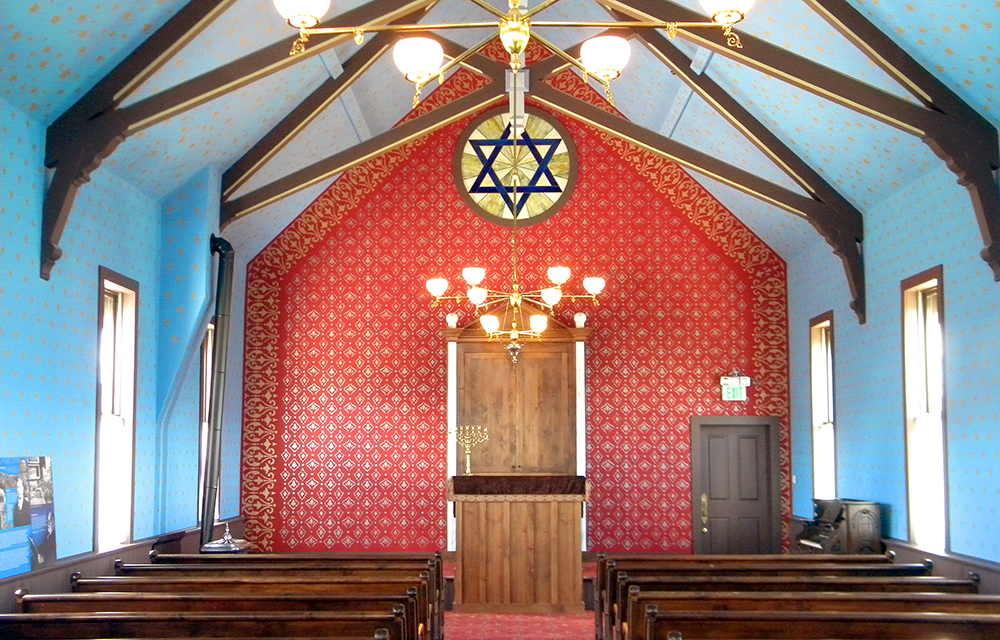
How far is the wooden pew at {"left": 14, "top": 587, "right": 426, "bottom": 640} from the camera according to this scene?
544 centimetres

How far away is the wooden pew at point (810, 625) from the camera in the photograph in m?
4.88

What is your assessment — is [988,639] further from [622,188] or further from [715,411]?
[622,188]

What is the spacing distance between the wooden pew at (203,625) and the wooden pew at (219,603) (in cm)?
30

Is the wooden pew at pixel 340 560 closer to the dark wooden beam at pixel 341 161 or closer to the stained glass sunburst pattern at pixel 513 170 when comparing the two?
the dark wooden beam at pixel 341 161

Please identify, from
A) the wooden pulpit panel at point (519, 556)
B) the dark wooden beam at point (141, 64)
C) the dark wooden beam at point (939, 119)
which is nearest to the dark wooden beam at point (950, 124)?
the dark wooden beam at point (939, 119)

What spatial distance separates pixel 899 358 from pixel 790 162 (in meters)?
2.16

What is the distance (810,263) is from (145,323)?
6917 millimetres

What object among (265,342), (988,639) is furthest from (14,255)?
(988,639)

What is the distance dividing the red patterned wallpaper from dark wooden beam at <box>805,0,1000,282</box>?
4.87 meters

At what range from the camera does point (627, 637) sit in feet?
17.7

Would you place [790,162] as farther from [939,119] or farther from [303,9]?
[303,9]

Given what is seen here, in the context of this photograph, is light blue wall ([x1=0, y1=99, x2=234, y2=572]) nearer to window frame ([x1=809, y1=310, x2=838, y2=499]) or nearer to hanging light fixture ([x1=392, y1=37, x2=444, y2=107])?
hanging light fixture ([x1=392, y1=37, x2=444, y2=107])

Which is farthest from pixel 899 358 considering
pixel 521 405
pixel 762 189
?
pixel 521 405

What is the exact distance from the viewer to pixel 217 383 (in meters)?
10.0
